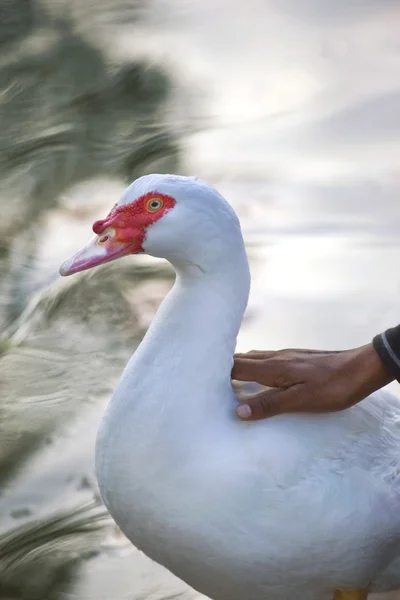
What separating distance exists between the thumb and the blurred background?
0.66 m

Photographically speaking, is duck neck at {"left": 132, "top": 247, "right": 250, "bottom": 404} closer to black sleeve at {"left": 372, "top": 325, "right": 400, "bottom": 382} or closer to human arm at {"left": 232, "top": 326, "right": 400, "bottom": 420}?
human arm at {"left": 232, "top": 326, "right": 400, "bottom": 420}

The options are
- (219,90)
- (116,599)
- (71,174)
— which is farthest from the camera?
(219,90)

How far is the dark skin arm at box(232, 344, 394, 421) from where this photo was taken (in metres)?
1.79

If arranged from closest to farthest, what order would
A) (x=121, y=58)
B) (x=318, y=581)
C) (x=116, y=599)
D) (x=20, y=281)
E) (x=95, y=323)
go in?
(x=318, y=581) → (x=116, y=599) → (x=95, y=323) → (x=20, y=281) → (x=121, y=58)

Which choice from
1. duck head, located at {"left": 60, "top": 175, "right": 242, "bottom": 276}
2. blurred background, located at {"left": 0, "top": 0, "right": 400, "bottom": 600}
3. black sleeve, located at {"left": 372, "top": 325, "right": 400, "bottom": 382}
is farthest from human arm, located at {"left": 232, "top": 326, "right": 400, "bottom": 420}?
blurred background, located at {"left": 0, "top": 0, "right": 400, "bottom": 600}

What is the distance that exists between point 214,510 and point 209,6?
4.15 metres

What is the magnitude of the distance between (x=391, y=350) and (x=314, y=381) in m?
0.14

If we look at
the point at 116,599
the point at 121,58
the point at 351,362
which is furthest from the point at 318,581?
the point at 121,58

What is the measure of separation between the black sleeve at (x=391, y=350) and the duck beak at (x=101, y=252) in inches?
17.7

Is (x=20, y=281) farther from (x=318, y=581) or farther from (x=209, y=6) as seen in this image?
(x=209, y=6)

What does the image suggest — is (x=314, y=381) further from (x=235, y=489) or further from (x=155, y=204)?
(x=155, y=204)

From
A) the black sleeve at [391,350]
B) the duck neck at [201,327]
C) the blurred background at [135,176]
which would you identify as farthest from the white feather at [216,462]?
the blurred background at [135,176]

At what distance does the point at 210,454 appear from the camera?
1733 millimetres

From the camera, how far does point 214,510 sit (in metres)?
1.72
